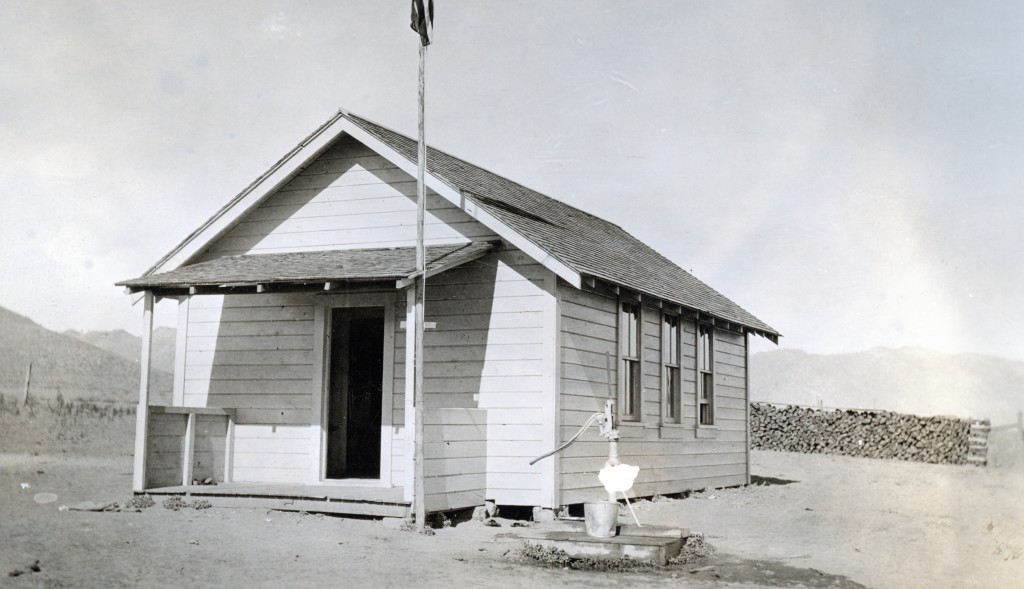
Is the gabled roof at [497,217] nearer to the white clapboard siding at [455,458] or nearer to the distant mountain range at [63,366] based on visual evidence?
the white clapboard siding at [455,458]

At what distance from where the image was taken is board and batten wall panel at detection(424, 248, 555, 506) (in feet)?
41.0

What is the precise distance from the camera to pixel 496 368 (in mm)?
12859

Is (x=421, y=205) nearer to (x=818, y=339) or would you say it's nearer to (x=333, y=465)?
(x=333, y=465)

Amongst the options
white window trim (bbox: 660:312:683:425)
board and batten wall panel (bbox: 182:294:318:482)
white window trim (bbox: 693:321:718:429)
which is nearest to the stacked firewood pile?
white window trim (bbox: 693:321:718:429)

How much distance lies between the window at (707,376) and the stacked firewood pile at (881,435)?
13280 mm

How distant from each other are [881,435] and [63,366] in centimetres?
3860

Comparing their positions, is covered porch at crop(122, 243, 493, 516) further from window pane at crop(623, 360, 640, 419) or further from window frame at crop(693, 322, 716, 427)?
window frame at crop(693, 322, 716, 427)

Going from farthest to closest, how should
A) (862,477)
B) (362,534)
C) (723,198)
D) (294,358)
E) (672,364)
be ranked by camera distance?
(723,198) → (862,477) → (672,364) → (294,358) → (362,534)

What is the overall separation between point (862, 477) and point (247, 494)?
50.8 feet

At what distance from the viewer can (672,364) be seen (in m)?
16.2

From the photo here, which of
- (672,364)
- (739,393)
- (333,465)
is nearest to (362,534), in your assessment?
(333,465)

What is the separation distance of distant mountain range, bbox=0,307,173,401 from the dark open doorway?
25.1 metres

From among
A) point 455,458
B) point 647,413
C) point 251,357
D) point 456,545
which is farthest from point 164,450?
point 647,413

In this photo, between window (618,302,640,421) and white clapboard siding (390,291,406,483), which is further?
window (618,302,640,421)
